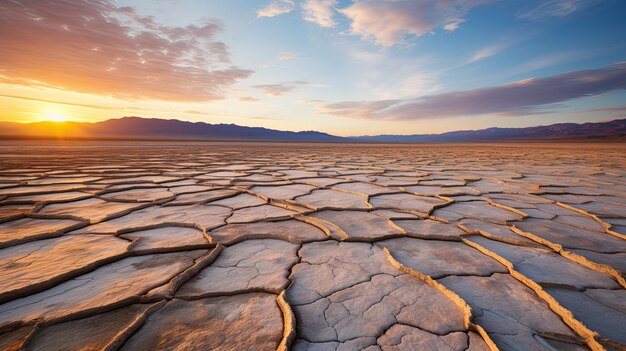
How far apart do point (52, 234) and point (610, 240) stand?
2.88 metres

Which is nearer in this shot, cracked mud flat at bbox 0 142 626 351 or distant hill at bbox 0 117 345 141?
cracked mud flat at bbox 0 142 626 351

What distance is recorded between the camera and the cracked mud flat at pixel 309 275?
2.48 ft

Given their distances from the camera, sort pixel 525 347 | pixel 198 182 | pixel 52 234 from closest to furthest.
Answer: pixel 525 347
pixel 52 234
pixel 198 182

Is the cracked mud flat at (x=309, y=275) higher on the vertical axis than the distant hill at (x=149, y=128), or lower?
lower

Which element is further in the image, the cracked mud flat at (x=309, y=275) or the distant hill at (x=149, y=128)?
the distant hill at (x=149, y=128)

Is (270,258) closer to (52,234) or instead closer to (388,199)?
(52,234)

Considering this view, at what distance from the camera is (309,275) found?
1077 mm

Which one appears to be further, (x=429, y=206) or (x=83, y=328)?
(x=429, y=206)

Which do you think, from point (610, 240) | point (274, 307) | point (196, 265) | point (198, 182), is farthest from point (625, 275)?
point (198, 182)

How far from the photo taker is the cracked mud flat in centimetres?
75

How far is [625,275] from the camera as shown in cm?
108

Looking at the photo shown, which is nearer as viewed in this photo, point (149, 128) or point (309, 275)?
point (309, 275)

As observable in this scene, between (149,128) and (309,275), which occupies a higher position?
(149,128)

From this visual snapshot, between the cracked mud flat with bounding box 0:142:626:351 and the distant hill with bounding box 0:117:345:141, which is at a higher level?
the distant hill with bounding box 0:117:345:141
